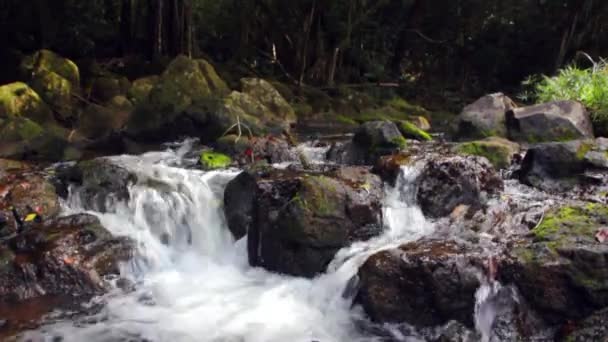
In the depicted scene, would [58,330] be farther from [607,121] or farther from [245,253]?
[607,121]

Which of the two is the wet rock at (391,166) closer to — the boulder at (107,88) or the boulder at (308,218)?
the boulder at (308,218)

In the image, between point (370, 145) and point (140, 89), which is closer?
point (370, 145)

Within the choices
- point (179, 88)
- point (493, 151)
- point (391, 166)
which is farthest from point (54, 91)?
point (493, 151)

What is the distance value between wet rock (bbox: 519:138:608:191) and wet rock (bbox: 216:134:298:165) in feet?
13.2

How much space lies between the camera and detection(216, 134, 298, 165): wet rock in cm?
1011

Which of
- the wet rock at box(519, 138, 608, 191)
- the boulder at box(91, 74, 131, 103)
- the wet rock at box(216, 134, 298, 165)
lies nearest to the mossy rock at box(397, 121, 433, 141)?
the wet rock at box(216, 134, 298, 165)

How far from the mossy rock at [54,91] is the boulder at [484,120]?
981 cm

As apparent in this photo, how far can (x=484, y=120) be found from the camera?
11.3 metres

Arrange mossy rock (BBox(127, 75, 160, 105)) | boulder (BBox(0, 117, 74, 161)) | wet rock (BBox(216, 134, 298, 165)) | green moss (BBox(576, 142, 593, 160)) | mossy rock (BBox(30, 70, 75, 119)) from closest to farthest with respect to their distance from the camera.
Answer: green moss (BBox(576, 142, 593, 160)) → wet rock (BBox(216, 134, 298, 165)) → boulder (BBox(0, 117, 74, 161)) → mossy rock (BBox(30, 70, 75, 119)) → mossy rock (BBox(127, 75, 160, 105))

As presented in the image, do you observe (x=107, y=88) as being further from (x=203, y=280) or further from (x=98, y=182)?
(x=203, y=280)

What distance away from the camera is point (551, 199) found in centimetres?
756

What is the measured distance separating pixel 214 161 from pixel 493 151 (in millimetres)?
4756

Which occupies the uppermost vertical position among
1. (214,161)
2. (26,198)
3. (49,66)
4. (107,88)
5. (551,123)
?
(49,66)

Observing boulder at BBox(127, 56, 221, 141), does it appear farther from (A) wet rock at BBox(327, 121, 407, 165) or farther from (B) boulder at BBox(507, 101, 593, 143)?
(B) boulder at BBox(507, 101, 593, 143)
